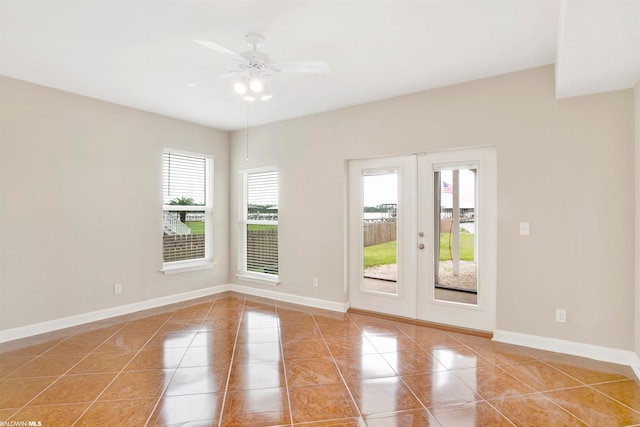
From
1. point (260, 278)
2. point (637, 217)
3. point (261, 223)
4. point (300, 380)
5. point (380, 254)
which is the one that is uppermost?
point (637, 217)

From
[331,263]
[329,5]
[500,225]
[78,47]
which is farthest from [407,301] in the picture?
[78,47]

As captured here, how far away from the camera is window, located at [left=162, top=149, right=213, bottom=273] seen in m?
4.73

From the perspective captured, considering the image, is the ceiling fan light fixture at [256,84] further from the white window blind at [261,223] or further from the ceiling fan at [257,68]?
the white window blind at [261,223]

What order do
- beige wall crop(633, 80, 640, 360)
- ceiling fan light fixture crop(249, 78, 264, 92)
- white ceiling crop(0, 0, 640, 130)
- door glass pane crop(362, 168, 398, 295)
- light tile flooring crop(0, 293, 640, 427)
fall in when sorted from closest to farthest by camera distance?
light tile flooring crop(0, 293, 640, 427) → white ceiling crop(0, 0, 640, 130) → ceiling fan light fixture crop(249, 78, 264, 92) → beige wall crop(633, 80, 640, 360) → door glass pane crop(362, 168, 398, 295)

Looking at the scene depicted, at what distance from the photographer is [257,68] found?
2.47 meters

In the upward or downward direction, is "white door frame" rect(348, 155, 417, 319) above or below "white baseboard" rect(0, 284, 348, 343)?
above

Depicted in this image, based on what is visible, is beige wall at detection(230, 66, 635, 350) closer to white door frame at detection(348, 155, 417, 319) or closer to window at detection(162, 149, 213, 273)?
white door frame at detection(348, 155, 417, 319)

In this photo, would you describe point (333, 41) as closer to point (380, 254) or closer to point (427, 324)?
point (380, 254)

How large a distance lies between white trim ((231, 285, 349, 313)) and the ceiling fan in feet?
9.42

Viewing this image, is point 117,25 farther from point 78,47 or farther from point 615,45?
point 615,45

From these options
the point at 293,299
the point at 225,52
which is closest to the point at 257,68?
the point at 225,52

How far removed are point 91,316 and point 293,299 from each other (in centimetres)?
253

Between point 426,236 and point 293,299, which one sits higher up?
point 426,236

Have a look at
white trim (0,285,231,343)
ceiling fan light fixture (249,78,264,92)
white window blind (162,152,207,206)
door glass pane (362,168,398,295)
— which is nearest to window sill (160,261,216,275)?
white trim (0,285,231,343)
